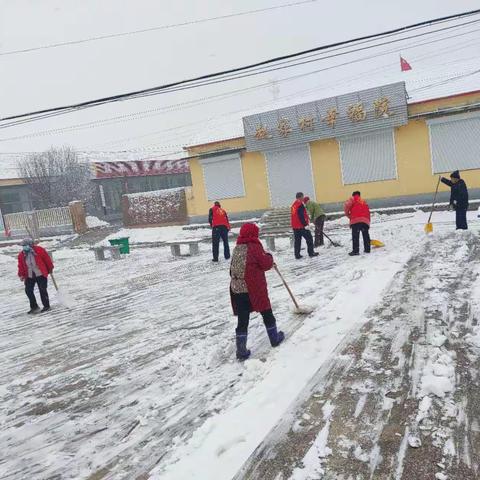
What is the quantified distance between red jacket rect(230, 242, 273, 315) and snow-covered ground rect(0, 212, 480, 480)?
2.27 ft

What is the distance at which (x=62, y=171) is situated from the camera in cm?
3159

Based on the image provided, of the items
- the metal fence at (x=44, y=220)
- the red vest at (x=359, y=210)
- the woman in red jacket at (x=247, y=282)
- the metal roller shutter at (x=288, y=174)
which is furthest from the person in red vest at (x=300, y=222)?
the metal fence at (x=44, y=220)

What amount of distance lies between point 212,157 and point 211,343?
17.2 metres

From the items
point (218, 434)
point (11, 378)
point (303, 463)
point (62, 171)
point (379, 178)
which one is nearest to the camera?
point (303, 463)

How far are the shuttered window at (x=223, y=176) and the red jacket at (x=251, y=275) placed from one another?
665 inches

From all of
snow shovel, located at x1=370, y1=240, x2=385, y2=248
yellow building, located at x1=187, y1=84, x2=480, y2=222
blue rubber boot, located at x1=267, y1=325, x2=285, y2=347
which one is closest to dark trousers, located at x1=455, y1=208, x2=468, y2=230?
snow shovel, located at x1=370, y1=240, x2=385, y2=248

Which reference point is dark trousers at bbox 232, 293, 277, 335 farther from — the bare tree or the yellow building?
the bare tree

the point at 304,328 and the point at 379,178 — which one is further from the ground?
the point at 379,178

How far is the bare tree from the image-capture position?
30859 millimetres

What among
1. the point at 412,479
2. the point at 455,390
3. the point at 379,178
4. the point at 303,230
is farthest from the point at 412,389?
the point at 379,178

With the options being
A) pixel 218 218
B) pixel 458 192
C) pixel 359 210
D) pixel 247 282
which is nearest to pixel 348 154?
pixel 458 192

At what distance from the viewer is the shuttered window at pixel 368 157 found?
59.9 ft

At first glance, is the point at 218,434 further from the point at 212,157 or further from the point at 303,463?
the point at 212,157

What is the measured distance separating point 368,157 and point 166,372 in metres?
15.8
